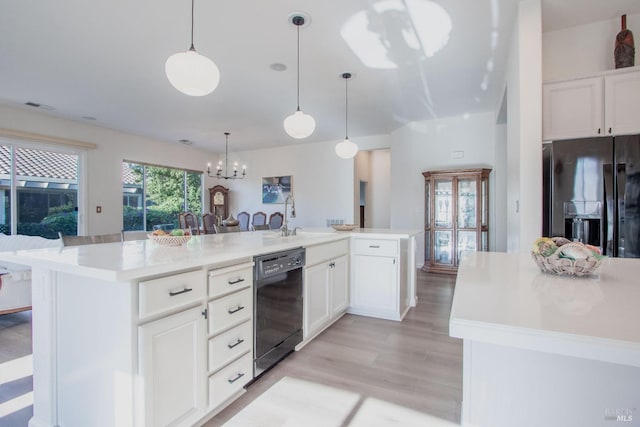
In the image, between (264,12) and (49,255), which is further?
(264,12)

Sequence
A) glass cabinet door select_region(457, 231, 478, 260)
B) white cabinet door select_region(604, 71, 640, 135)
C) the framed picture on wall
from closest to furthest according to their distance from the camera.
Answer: white cabinet door select_region(604, 71, 640, 135)
glass cabinet door select_region(457, 231, 478, 260)
the framed picture on wall

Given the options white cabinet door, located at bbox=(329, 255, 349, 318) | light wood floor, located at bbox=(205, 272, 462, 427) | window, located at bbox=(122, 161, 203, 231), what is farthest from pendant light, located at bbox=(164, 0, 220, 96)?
window, located at bbox=(122, 161, 203, 231)

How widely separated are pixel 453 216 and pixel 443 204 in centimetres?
26

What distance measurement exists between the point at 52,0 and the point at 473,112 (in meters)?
5.34

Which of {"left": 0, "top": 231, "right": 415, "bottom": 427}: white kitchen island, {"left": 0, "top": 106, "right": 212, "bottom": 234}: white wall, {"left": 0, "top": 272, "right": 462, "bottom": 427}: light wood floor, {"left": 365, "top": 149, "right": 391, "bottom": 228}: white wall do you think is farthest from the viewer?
{"left": 365, "top": 149, "right": 391, "bottom": 228}: white wall

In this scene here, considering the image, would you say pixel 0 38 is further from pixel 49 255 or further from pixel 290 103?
pixel 290 103

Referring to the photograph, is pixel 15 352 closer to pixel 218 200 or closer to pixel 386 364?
pixel 386 364

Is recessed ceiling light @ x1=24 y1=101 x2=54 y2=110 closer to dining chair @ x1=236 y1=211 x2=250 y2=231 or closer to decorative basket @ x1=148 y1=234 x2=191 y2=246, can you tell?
dining chair @ x1=236 y1=211 x2=250 y2=231

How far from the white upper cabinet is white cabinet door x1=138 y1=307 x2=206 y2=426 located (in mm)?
2938

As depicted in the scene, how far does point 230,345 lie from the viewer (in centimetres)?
167

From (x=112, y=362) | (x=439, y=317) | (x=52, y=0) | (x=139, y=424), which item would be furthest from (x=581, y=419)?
(x=52, y=0)

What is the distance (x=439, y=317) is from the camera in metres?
3.12

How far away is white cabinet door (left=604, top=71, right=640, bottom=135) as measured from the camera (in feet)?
7.70

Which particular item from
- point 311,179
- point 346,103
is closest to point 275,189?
point 311,179
